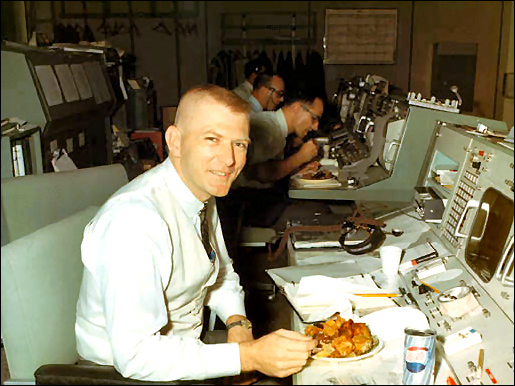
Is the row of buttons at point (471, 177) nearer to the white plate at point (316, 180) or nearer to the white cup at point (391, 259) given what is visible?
the white cup at point (391, 259)

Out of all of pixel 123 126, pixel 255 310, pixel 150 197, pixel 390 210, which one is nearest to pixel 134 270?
pixel 150 197

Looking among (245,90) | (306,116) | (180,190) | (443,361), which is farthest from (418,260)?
(245,90)

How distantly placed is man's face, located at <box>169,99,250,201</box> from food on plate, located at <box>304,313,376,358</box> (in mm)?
446

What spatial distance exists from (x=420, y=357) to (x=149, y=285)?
1.99 feet

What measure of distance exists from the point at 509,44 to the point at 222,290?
4.06 m

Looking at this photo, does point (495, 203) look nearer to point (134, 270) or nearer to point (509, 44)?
point (134, 270)

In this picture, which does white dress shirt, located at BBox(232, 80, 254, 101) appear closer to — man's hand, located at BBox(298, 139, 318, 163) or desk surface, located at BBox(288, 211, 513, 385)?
man's hand, located at BBox(298, 139, 318, 163)

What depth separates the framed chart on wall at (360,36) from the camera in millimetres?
5938

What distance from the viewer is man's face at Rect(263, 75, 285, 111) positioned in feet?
13.1

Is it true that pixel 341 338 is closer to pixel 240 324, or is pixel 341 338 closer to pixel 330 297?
pixel 330 297

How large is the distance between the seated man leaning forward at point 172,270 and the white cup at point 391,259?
0.49m

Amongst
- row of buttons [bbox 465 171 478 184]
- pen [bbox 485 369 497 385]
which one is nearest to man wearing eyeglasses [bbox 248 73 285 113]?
row of buttons [bbox 465 171 478 184]

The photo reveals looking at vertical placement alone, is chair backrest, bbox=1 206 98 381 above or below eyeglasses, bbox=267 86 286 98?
below

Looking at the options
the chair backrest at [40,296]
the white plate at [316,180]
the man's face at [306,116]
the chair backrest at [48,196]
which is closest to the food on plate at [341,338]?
the chair backrest at [40,296]
